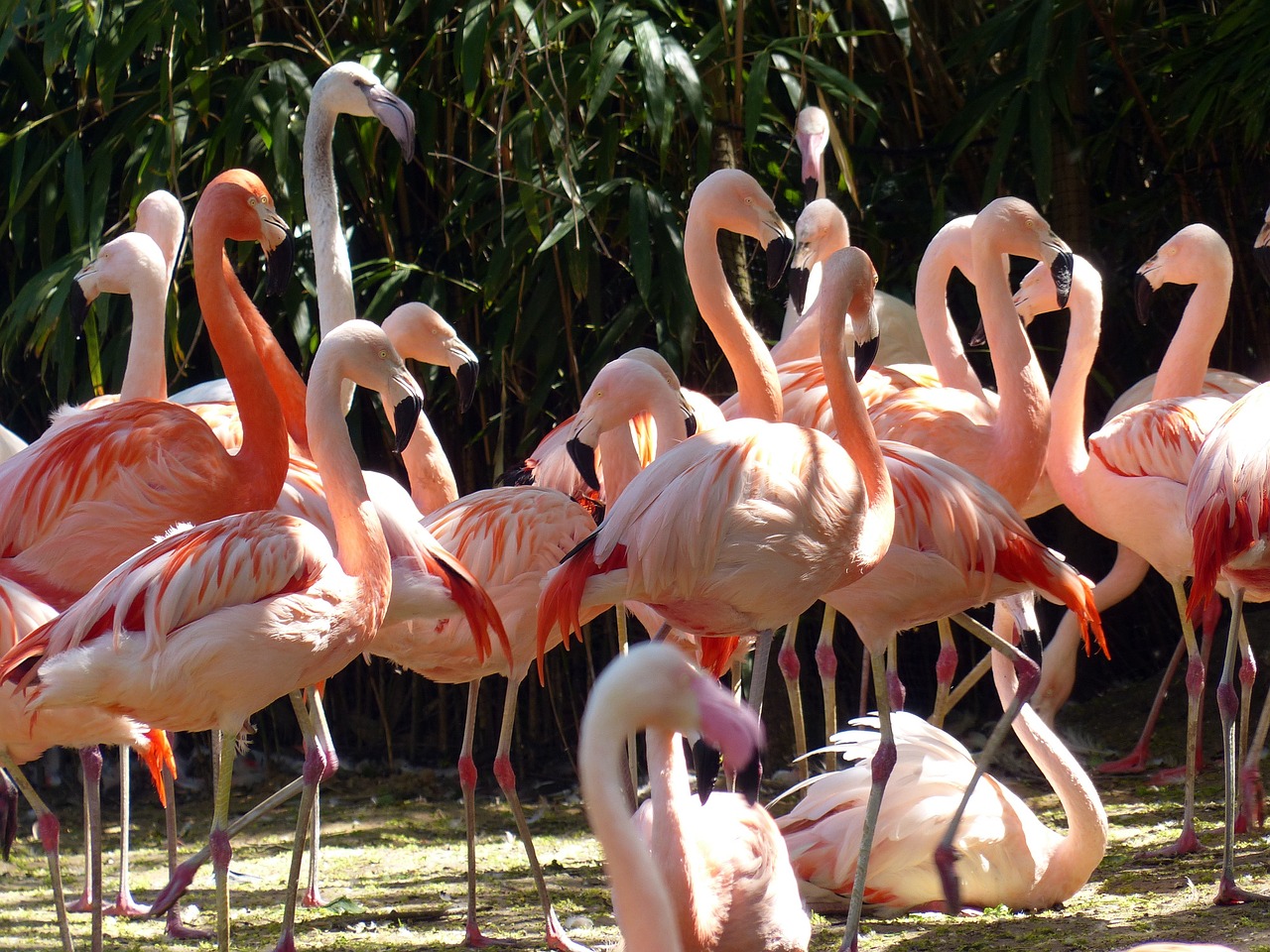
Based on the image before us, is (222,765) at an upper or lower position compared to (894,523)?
lower

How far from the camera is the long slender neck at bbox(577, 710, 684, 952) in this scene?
6.49 ft

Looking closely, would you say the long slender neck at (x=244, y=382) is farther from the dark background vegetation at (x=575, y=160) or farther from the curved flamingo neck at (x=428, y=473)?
the dark background vegetation at (x=575, y=160)

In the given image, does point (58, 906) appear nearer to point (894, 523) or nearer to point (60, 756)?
point (894, 523)

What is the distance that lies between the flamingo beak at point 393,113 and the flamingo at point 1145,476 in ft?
6.67

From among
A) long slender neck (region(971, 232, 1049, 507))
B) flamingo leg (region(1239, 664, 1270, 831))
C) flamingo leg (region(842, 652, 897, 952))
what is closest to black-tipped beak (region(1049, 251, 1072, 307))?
long slender neck (region(971, 232, 1049, 507))

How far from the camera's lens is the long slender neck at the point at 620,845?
6.49ft

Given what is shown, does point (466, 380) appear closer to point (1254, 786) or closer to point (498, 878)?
point (498, 878)

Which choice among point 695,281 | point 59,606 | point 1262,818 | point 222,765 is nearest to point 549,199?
point 695,281

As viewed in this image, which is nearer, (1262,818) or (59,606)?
(59,606)

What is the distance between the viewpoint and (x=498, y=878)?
159 inches

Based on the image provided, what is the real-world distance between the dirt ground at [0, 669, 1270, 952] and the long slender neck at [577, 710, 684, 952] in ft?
4.26

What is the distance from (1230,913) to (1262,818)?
1009 millimetres

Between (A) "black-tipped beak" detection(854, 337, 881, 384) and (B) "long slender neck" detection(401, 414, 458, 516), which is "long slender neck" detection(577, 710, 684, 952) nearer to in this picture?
(A) "black-tipped beak" detection(854, 337, 881, 384)

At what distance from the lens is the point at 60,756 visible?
566 centimetres
